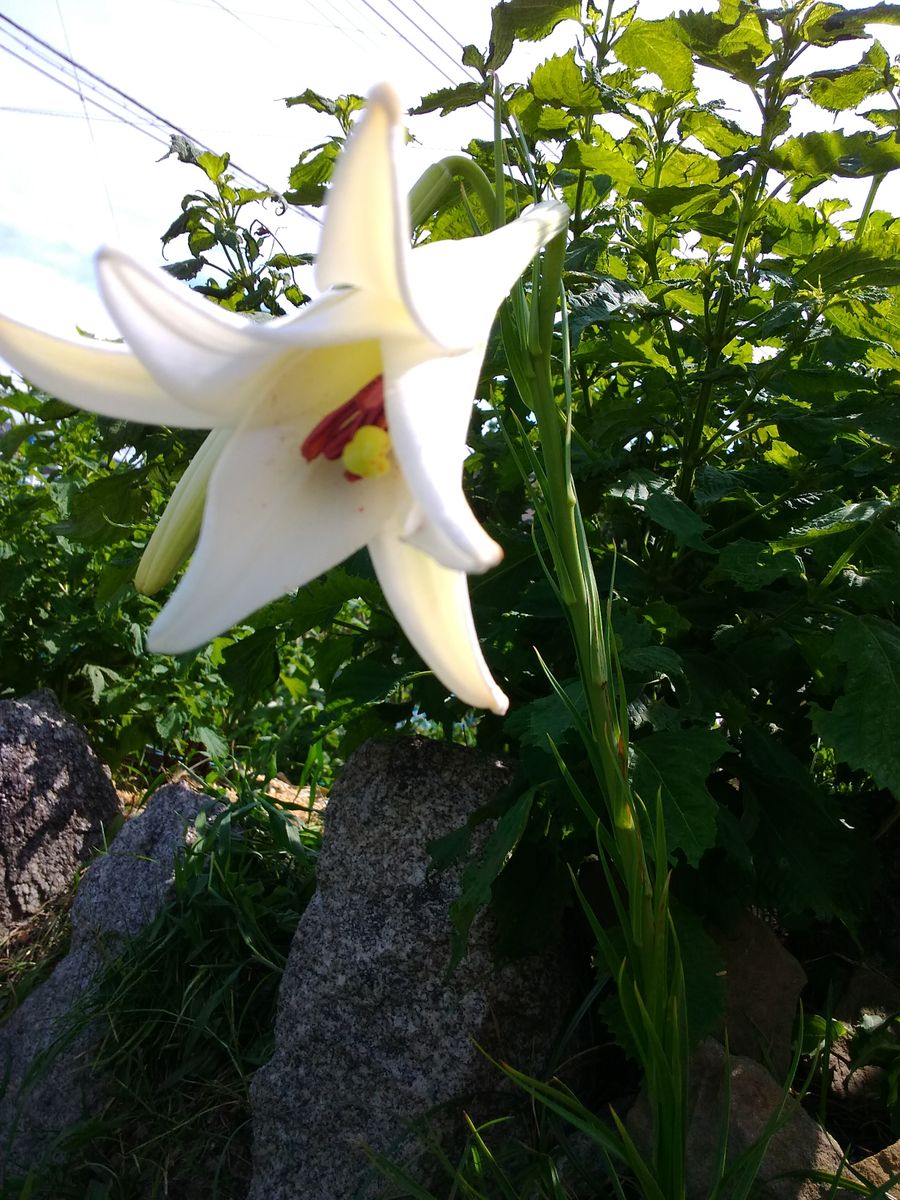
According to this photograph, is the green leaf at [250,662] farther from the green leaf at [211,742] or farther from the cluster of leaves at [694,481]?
the green leaf at [211,742]

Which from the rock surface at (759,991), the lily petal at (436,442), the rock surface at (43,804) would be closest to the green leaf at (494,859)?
the rock surface at (759,991)

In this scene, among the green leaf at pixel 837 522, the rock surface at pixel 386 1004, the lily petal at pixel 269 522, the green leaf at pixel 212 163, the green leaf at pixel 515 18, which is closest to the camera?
the lily petal at pixel 269 522

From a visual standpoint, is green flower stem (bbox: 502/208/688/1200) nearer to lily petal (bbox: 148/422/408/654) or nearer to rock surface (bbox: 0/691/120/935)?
lily petal (bbox: 148/422/408/654)

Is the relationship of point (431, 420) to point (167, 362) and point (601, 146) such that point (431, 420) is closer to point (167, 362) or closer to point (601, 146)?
point (167, 362)

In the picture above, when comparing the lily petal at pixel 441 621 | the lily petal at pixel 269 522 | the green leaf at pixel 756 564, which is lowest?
the green leaf at pixel 756 564

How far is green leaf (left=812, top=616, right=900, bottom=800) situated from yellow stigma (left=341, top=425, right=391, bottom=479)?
33.9 inches

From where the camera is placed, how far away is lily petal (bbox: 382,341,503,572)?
46 cm

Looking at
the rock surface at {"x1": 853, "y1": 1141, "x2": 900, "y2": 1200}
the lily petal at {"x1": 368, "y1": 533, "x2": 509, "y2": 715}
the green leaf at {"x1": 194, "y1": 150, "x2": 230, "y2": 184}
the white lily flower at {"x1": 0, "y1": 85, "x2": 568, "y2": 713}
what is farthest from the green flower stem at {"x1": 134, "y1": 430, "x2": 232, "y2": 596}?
the green leaf at {"x1": 194, "y1": 150, "x2": 230, "y2": 184}

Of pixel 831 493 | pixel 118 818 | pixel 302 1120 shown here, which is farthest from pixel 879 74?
pixel 118 818

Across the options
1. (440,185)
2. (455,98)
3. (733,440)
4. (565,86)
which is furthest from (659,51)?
(440,185)

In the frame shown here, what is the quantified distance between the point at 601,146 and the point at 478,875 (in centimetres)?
115

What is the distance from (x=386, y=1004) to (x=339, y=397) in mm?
1402

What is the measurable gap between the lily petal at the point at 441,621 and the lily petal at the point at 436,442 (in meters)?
0.08

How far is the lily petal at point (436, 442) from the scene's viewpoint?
0.46 metres
